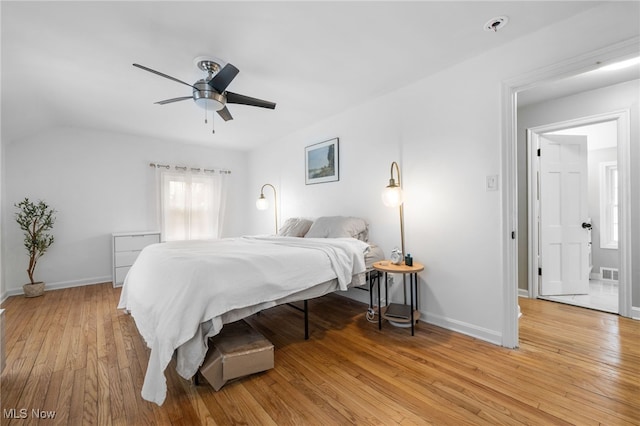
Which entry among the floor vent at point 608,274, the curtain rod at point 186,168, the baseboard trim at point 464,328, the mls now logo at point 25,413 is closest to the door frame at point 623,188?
the baseboard trim at point 464,328

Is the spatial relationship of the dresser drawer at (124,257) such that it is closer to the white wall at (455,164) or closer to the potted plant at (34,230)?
the potted plant at (34,230)

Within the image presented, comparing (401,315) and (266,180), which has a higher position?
(266,180)

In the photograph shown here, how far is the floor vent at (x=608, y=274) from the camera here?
4.07 meters

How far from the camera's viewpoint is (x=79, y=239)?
4.22 meters

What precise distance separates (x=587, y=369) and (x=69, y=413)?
3.21 m

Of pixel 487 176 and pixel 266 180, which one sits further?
pixel 266 180

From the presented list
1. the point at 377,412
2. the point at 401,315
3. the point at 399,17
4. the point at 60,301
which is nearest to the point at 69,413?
the point at 377,412

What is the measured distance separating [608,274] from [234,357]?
553 cm

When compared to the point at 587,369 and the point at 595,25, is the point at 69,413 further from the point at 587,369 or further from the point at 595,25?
the point at 595,25

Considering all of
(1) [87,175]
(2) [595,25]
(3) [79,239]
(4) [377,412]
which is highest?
(2) [595,25]

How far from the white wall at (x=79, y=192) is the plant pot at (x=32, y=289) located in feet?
0.99

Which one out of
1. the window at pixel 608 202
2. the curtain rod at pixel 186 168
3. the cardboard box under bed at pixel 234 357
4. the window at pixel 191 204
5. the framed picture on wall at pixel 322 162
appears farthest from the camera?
the window at pixel 191 204

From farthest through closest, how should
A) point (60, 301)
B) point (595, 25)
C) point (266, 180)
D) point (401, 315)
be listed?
point (266, 180)
point (60, 301)
point (401, 315)
point (595, 25)

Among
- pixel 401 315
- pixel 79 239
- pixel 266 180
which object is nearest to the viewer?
pixel 401 315
